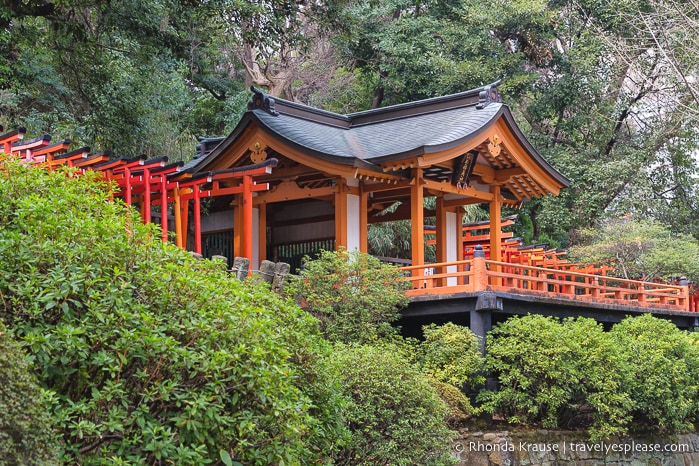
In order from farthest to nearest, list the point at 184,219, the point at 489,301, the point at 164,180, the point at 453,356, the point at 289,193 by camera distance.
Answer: the point at 289,193 → the point at 184,219 → the point at 164,180 → the point at 489,301 → the point at 453,356

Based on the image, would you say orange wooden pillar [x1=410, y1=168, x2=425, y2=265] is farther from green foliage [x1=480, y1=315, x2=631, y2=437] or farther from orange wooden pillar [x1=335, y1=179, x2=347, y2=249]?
green foliage [x1=480, y1=315, x2=631, y2=437]

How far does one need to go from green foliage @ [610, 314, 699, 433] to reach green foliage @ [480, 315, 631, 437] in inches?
18.0

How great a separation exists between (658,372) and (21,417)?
10516mm

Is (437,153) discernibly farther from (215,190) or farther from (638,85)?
(638,85)

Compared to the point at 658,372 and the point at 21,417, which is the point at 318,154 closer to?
the point at 658,372

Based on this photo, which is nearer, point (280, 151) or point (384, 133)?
point (280, 151)

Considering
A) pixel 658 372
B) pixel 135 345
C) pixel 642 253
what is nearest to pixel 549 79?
pixel 642 253

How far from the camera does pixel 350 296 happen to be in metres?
11.9

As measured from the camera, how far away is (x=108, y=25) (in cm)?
1425

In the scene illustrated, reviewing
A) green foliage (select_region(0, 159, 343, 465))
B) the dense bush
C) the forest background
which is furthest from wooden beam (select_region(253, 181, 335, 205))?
green foliage (select_region(0, 159, 343, 465))

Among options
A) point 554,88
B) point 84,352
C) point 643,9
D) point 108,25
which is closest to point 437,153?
point 108,25

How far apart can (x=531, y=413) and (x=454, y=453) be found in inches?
57.5

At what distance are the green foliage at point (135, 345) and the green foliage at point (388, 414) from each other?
3050mm

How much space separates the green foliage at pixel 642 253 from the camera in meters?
20.8
